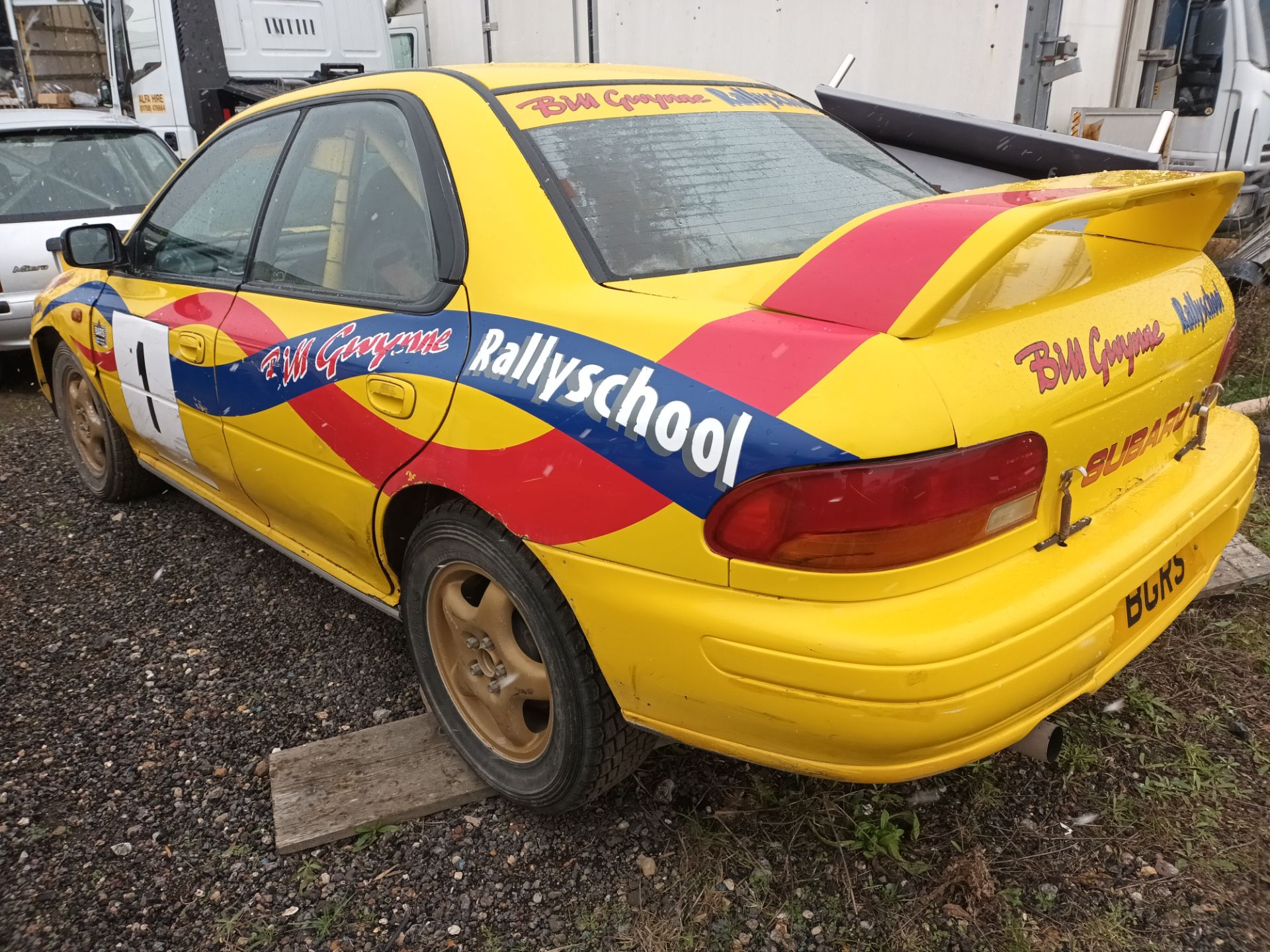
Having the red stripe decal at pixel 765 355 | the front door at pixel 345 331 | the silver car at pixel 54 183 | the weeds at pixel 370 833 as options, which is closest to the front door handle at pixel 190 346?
the front door at pixel 345 331

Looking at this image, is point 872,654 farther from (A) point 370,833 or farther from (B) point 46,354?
(B) point 46,354

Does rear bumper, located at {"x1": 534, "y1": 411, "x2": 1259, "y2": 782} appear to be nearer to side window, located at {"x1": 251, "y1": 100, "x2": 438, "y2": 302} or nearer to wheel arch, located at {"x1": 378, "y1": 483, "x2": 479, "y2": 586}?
wheel arch, located at {"x1": 378, "y1": 483, "x2": 479, "y2": 586}

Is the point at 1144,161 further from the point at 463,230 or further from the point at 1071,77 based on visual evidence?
the point at 1071,77

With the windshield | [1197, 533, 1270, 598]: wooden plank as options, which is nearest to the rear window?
[1197, 533, 1270, 598]: wooden plank

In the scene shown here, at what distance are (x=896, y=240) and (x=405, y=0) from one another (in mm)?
11177

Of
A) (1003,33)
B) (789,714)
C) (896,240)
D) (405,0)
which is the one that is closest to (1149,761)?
(789,714)

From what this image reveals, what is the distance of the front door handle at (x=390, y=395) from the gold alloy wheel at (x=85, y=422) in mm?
2378

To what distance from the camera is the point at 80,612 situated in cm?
321

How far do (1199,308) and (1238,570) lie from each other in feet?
4.24

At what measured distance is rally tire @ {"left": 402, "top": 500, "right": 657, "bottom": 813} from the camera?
187 centimetres

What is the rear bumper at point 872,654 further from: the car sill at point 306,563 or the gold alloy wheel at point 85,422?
the gold alloy wheel at point 85,422

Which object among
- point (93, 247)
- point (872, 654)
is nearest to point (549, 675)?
point (872, 654)

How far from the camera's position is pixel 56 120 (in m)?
6.16

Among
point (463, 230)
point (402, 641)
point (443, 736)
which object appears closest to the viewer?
point (463, 230)
